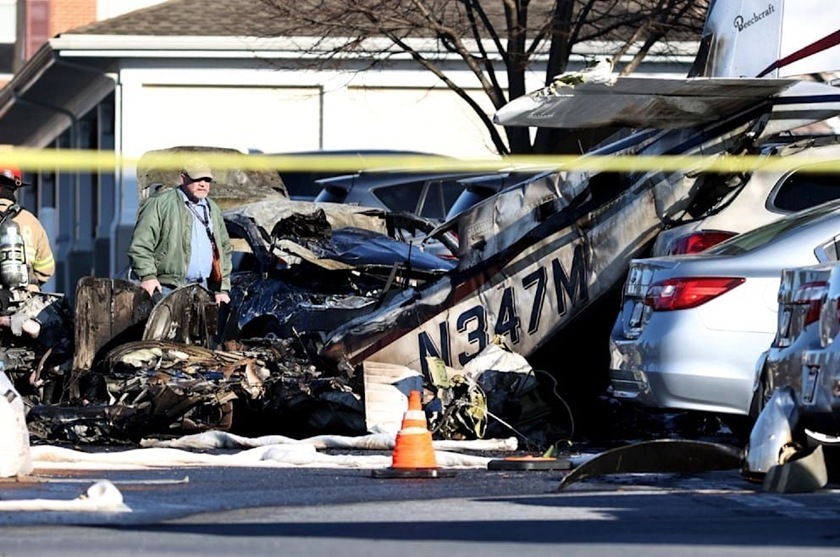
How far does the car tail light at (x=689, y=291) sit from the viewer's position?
10336 millimetres

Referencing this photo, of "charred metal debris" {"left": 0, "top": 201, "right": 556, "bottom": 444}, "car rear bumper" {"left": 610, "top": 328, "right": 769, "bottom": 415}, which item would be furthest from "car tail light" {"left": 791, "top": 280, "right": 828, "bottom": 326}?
"charred metal debris" {"left": 0, "top": 201, "right": 556, "bottom": 444}

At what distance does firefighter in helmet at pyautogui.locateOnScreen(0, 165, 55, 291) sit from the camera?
43.8 ft

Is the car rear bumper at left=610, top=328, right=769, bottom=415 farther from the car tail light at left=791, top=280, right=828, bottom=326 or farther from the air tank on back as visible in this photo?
the air tank on back

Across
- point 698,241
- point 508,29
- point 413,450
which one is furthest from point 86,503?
point 508,29

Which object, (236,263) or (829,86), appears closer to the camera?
(829,86)

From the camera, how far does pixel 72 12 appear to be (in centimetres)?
4325

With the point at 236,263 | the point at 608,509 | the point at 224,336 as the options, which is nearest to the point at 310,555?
the point at 608,509

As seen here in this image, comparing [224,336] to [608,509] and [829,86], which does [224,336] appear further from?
[608,509]

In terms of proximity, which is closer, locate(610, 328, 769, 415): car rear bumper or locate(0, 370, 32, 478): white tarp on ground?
locate(0, 370, 32, 478): white tarp on ground

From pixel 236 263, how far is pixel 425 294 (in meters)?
3.90

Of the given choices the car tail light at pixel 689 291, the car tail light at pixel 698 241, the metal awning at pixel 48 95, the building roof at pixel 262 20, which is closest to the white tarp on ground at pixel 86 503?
the car tail light at pixel 689 291

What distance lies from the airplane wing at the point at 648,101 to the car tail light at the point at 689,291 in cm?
123

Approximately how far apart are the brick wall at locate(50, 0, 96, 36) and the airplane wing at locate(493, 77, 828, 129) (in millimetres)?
32559

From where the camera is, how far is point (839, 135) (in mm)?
11445
